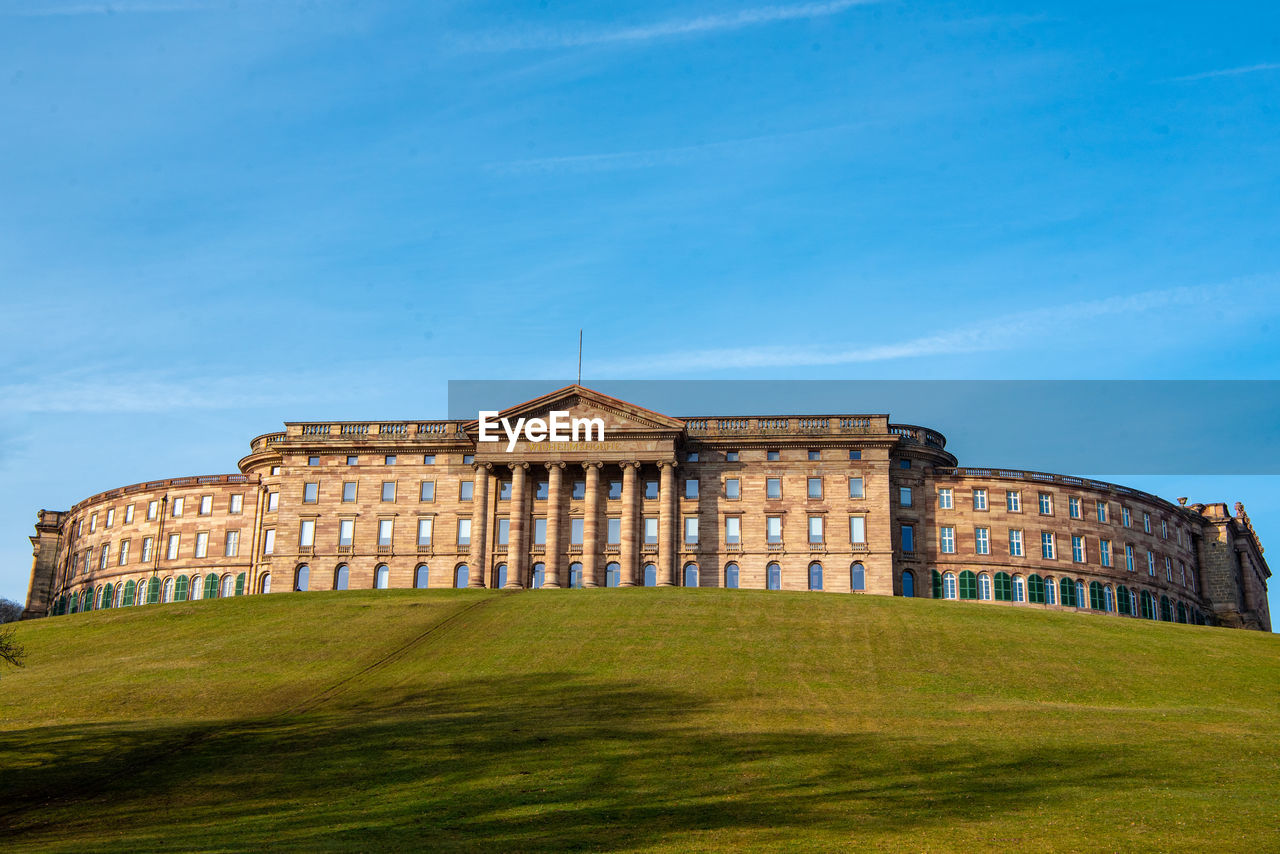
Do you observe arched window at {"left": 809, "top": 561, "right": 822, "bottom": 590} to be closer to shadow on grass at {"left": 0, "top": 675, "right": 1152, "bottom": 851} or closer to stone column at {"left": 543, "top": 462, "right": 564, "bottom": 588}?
stone column at {"left": 543, "top": 462, "right": 564, "bottom": 588}

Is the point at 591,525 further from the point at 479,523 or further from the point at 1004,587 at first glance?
the point at 1004,587

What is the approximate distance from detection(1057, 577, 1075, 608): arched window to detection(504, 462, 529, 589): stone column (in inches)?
1762

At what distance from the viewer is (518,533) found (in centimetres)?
10512

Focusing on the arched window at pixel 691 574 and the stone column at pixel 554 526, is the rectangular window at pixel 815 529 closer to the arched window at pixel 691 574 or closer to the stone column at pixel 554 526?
the arched window at pixel 691 574

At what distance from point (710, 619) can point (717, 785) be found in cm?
3395

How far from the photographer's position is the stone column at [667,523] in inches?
4129

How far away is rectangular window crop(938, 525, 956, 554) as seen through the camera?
109 meters

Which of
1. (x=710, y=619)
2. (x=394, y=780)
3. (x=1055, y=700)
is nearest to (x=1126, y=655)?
Result: (x=1055, y=700)

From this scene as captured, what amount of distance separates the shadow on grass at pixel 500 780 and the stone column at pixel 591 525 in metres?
49.3

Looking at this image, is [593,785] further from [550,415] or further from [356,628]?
[550,415]

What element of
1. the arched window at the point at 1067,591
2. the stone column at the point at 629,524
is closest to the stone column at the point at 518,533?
the stone column at the point at 629,524

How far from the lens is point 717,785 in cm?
4084

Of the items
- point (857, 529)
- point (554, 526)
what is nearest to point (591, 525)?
point (554, 526)

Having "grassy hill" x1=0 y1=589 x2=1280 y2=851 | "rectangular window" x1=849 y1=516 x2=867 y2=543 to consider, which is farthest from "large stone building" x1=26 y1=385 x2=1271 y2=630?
"grassy hill" x1=0 y1=589 x2=1280 y2=851
